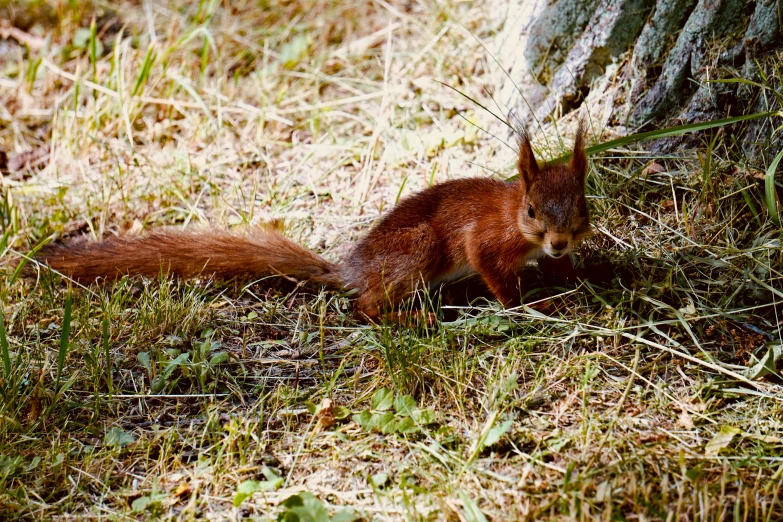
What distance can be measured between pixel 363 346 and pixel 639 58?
1.72 metres

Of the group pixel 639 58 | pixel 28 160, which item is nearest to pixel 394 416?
pixel 639 58

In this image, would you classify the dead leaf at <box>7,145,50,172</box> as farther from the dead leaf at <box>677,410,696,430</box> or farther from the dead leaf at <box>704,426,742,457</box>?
the dead leaf at <box>704,426,742,457</box>

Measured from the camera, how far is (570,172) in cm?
273

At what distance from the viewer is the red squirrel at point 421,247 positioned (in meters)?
2.72

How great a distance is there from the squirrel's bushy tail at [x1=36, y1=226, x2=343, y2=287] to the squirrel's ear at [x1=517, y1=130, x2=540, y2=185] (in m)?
0.83

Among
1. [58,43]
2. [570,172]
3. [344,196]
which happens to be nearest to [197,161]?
[344,196]

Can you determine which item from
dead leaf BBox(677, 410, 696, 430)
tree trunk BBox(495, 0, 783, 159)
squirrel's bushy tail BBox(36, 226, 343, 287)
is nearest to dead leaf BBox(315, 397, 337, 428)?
squirrel's bushy tail BBox(36, 226, 343, 287)

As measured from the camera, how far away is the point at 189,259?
313cm

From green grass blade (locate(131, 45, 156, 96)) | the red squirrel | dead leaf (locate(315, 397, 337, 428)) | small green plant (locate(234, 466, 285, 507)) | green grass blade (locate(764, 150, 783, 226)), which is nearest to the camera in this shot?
small green plant (locate(234, 466, 285, 507))

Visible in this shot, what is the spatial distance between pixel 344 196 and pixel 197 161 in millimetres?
850

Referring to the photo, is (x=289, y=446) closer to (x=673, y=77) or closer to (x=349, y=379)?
(x=349, y=379)

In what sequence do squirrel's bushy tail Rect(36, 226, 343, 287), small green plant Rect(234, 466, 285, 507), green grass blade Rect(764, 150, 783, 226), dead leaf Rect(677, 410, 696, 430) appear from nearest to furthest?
small green plant Rect(234, 466, 285, 507), dead leaf Rect(677, 410, 696, 430), green grass blade Rect(764, 150, 783, 226), squirrel's bushy tail Rect(36, 226, 343, 287)

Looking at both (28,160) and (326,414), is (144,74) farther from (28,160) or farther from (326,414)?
(326,414)

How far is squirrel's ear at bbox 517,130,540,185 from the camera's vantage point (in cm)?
274
